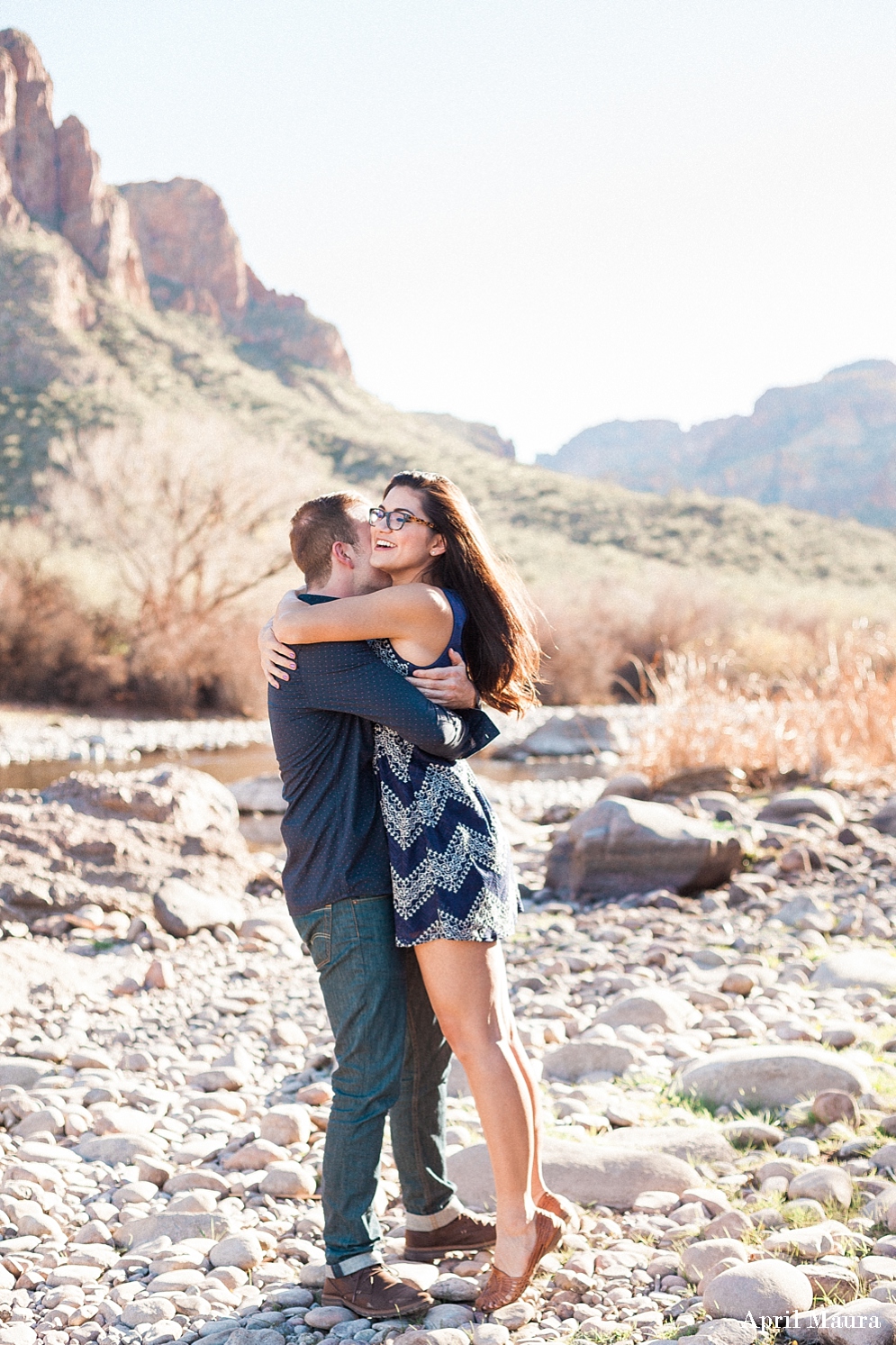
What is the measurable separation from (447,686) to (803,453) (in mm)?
141505

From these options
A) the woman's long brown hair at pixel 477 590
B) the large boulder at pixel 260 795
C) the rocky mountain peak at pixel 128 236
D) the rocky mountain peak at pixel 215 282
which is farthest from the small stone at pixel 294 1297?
the rocky mountain peak at pixel 215 282

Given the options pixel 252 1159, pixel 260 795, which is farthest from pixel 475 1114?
pixel 260 795

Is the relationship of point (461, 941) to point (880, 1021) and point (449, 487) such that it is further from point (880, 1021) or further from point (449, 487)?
point (880, 1021)

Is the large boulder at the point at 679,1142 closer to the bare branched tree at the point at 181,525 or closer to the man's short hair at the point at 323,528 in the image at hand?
the man's short hair at the point at 323,528

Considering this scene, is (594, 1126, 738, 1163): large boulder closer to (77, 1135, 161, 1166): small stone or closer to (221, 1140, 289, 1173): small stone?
(221, 1140, 289, 1173): small stone

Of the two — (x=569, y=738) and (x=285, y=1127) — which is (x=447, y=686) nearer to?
(x=285, y=1127)

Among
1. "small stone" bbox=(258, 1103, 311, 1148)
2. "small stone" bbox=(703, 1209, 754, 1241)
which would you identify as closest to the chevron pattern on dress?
"small stone" bbox=(703, 1209, 754, 1241)

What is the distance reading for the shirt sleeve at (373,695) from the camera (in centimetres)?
232

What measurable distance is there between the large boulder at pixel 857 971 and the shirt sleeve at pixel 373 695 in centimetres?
312

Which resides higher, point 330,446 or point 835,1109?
point 330,446

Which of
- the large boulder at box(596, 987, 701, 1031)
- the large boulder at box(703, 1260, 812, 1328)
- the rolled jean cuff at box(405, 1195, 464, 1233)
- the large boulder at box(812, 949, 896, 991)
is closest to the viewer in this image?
the large boulder at box(703, 1260, 812, 1328)

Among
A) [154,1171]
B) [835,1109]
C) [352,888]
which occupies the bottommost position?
[154,1171]

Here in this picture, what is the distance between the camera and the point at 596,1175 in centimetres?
289

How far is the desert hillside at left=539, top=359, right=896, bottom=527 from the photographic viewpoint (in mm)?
122625
